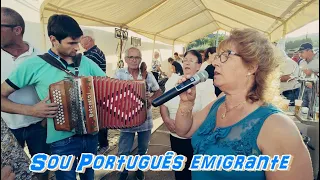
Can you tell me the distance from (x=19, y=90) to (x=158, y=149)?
2785mm

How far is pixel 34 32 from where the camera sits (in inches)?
140

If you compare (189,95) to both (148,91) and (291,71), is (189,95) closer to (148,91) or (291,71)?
(148,91)

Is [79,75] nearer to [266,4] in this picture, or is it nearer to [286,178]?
[286,178]

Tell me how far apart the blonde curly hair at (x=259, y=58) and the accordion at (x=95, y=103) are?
114 cm

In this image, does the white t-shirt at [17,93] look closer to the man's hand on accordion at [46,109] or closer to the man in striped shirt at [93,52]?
the man's hand on accordion at [46,109]

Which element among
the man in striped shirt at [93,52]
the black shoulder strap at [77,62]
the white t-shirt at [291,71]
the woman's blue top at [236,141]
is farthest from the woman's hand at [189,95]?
the man in striped shirt at [93,52]

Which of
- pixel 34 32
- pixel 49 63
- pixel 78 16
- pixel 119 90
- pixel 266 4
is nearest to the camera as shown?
pixel 49 63

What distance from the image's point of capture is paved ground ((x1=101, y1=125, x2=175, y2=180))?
3372mm

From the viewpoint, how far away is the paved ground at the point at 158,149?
337 cm

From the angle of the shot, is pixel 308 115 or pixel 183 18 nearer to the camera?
pixel 308 115

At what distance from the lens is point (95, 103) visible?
198 centimetres

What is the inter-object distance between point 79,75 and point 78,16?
3.54 meters

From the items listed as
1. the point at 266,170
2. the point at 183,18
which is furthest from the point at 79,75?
the point at 183,18

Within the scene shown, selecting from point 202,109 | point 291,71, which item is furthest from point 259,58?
point 291,71
